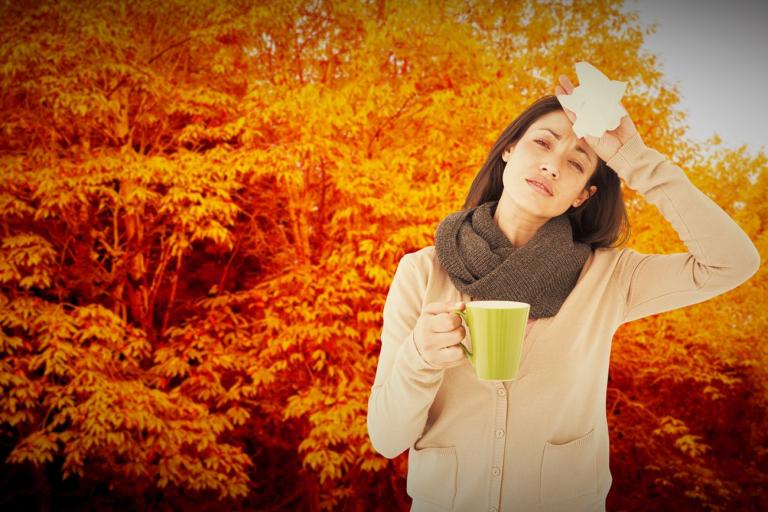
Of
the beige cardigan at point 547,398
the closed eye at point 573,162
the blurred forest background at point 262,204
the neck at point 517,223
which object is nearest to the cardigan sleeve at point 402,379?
the beige cardigan at point 547,398

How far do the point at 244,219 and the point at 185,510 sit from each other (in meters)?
2.10

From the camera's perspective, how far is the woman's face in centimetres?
98

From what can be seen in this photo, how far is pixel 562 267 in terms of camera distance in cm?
98

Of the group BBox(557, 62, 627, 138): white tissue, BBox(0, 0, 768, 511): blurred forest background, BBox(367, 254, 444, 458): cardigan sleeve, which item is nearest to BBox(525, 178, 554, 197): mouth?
BBox(557, 62, 627, 138): white tissue

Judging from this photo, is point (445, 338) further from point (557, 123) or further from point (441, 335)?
point (557, 123)

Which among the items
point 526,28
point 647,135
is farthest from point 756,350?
point 526,28

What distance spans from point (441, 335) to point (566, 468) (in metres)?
0.37

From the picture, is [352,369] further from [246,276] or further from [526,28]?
[526,28]

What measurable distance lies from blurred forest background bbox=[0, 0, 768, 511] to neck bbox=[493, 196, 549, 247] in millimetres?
2055

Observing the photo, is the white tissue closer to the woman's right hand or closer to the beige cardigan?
the beige cardigan

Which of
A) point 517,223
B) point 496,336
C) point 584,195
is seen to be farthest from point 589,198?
point 496,336

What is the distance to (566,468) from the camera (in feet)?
3.04

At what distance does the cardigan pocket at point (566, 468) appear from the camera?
3.02 ft

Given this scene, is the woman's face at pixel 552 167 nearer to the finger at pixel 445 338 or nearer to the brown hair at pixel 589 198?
the brown hair at pixel 589 198
